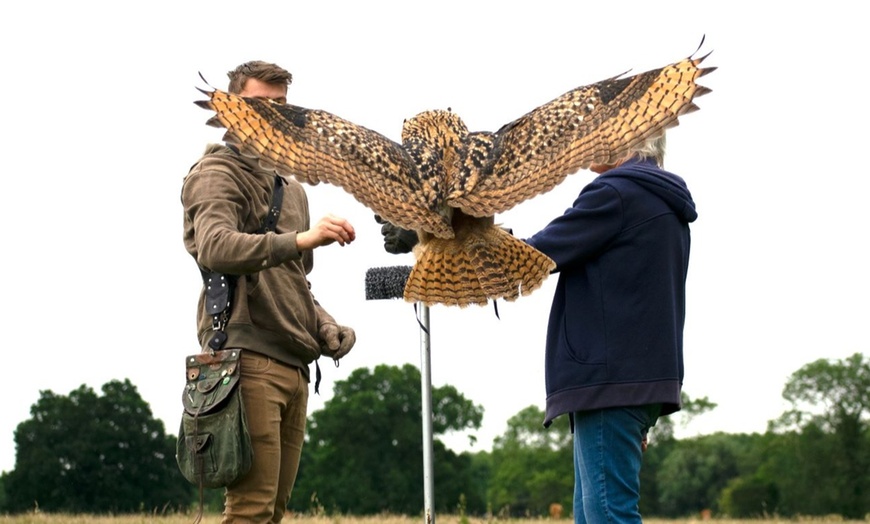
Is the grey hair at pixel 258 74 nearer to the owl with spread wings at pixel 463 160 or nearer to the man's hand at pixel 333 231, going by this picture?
the owl with spread wings at pixel 463 160

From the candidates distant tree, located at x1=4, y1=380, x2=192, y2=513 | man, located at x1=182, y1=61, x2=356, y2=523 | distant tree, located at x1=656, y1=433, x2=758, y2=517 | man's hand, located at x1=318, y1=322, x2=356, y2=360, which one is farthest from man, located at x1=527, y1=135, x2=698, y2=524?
distant tree, located at x1=656, y1=433, x2=758, y2=517

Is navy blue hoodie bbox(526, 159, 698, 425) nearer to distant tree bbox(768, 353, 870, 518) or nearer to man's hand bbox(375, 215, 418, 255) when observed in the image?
man's hand bbox(375, 215, 418, 255)

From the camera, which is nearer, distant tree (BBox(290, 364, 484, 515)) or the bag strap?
the bag strap

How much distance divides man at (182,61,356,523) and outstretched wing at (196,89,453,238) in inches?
8.9

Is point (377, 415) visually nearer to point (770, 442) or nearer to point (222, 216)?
point (770, 442)

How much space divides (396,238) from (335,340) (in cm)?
60

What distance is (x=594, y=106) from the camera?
5.46m

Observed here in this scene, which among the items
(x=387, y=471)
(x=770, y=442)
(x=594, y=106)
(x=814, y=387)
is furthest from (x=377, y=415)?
(x=594, y=106)

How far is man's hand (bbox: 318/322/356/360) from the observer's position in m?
5.43

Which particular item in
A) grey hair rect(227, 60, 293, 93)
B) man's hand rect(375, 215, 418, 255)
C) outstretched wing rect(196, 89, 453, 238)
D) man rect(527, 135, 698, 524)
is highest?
grey hair rect(227, 60, 293, 93)

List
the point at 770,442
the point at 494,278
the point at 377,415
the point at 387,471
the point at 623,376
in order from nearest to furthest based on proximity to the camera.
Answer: the point at 623,376
the point at 494,278
the point at 387,471
the point at 377,415
the point at 770,442

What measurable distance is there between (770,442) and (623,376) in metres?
47.8

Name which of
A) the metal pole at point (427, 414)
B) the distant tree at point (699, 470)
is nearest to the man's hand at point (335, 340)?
the metal pole at point (427, 414)

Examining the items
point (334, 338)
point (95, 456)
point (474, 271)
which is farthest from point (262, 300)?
point (95, 456)
